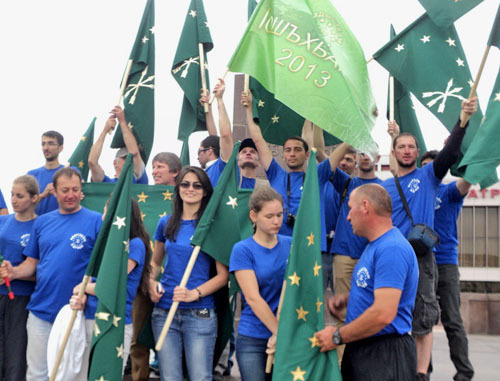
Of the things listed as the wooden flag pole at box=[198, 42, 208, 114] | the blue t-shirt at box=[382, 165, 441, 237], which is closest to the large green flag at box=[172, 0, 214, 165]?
the wooden flag pole at box=[198, 42, 208, 114]

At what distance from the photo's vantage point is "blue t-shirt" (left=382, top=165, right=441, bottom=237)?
545 centimetres

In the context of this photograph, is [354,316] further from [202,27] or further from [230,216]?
[202,27]

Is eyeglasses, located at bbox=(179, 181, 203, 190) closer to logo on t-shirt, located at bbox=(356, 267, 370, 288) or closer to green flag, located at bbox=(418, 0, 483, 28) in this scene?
logo on t-shirt, located at bbox=(356, 267, 370, 288)

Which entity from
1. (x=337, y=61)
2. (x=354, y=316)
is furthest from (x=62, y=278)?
(x=337, y=61)

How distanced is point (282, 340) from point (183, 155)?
12.4ft

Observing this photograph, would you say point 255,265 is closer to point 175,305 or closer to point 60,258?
point 175,305

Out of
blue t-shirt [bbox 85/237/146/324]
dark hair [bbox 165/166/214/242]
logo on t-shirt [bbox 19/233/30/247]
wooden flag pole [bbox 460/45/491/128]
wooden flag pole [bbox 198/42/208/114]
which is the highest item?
wooden flag pole [bbox 198/42/208/114]

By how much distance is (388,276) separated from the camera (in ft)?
12.3

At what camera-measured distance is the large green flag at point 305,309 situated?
4.00 meters

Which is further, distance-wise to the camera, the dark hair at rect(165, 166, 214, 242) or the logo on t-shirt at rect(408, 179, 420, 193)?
the logo on t-shirt at rect(408, 179, 420, 193)

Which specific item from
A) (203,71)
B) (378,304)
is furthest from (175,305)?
(203,71)

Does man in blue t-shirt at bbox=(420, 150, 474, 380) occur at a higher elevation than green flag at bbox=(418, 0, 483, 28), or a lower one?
lower

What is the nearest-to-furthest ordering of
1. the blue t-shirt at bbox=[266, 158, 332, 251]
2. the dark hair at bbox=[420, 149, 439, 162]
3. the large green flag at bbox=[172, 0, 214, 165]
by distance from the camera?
the blue t-shirt at bbox=[266, 158, 332, 251], the dark hair at bbox=[420, 149, 439, 162], the large green flag at bbox=[172, 0, 214, 165]

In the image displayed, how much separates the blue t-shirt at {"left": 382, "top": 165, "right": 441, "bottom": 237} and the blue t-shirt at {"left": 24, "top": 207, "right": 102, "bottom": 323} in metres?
2.49
